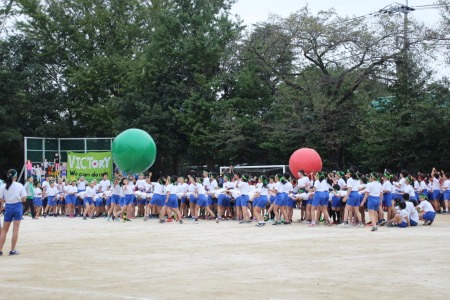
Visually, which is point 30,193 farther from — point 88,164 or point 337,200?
point 337,200

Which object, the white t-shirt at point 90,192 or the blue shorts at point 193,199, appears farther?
the white t-shirt at point 90,192

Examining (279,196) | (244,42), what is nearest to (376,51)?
(244,42)

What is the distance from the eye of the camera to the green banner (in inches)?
1558

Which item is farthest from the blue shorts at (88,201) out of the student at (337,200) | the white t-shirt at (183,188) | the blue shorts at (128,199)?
the student at (337,200)

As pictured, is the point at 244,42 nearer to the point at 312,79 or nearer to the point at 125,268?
the point at 312,79

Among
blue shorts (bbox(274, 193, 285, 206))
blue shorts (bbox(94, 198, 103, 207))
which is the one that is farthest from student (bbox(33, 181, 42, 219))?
blue shorts (bbox(274, 193, 285, 206))

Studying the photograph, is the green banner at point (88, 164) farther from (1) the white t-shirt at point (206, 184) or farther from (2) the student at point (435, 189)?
(2) the student at point (435, 189)

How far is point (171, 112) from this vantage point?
1859 inches

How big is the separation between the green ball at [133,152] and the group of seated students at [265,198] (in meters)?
0.81

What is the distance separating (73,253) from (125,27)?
3964 centimetres

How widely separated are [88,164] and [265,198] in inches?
723

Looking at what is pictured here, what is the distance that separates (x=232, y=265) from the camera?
12.6 meters

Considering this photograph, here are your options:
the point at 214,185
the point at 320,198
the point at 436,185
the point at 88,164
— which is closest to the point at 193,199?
the point at 214,185

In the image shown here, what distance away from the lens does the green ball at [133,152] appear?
93.9ft
